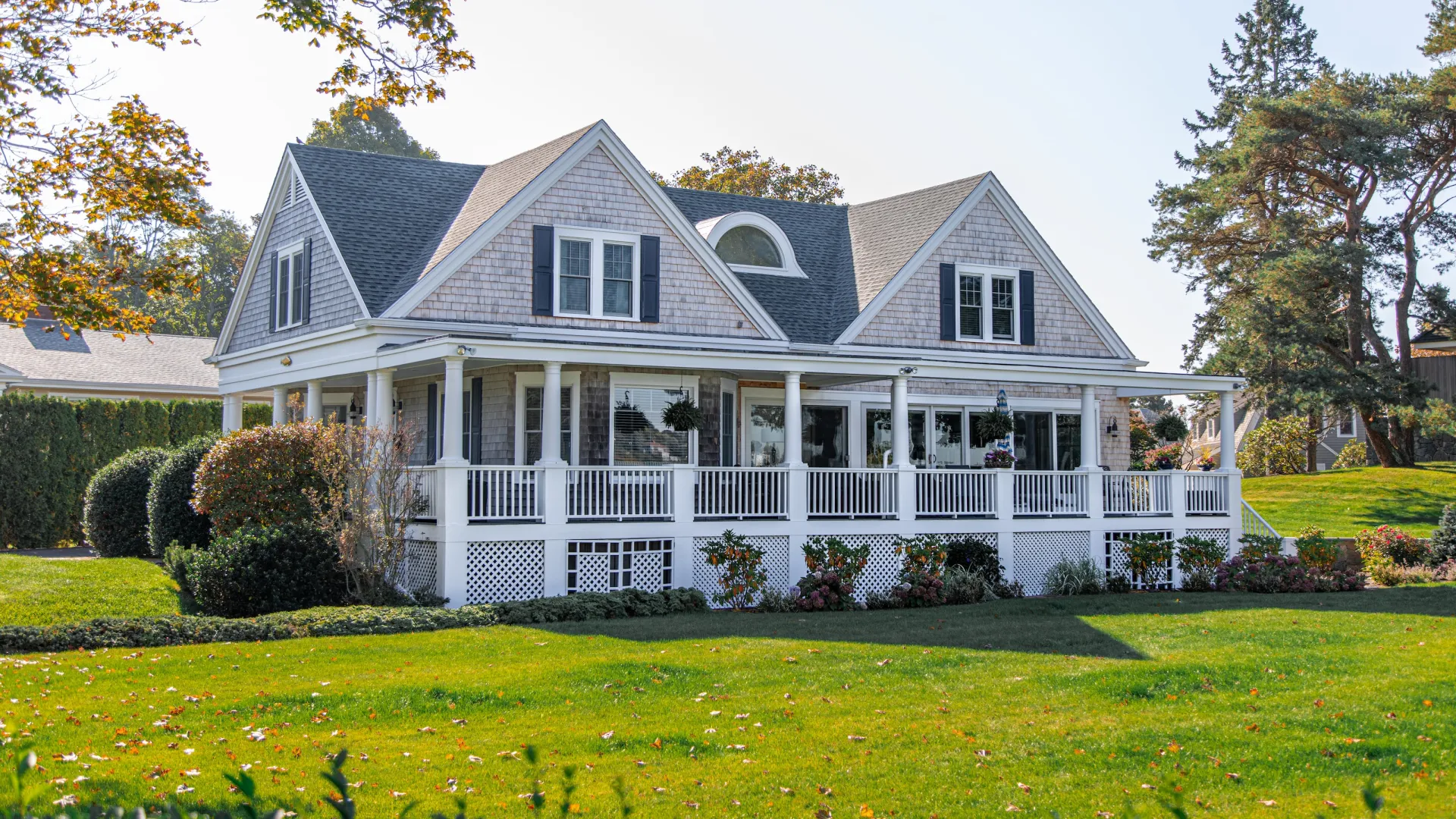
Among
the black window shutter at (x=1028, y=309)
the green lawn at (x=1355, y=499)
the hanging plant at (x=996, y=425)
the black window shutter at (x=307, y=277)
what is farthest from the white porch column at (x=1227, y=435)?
the black window shutter at (x=307, y=277)

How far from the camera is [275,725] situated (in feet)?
29.2

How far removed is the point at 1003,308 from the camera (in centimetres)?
2428

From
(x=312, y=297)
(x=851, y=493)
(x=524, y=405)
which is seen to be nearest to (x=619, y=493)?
(x=524, y=405)

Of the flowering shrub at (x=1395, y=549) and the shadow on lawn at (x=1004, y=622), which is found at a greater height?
the flowering shrub at (x=1395, y=549)

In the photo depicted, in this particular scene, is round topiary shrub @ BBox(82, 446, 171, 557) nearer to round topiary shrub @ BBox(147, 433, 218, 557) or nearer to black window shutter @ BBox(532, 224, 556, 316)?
round topiary shrub @ BBox(147, 433, 218, 557)

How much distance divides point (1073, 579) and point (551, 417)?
891 cm

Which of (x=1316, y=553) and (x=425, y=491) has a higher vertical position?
(x=425, y=491)

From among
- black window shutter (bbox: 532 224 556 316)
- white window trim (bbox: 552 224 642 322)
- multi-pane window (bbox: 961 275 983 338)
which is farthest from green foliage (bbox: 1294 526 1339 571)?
black window shutter (bbox: 532 224 556 316)

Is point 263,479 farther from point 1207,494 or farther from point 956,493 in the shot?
point 1207,494

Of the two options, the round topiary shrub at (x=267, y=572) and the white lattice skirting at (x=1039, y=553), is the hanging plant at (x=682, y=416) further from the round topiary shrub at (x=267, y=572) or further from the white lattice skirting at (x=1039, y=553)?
the round topiary shrub at (x=267, y=572)

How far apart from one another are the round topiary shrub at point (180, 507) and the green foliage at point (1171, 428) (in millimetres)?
16826

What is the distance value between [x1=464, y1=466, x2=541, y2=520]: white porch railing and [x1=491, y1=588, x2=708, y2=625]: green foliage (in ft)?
4.41

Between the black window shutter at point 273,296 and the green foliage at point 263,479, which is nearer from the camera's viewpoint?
the green foliage at point 263,479

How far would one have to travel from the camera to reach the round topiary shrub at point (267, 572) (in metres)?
15.8
